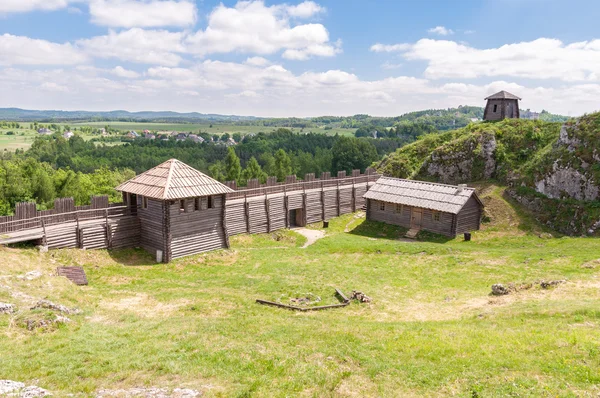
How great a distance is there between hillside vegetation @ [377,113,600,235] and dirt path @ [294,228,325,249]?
2003cm

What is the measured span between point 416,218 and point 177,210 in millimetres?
21584

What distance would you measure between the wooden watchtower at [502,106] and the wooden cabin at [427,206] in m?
26.2

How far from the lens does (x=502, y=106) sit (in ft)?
190

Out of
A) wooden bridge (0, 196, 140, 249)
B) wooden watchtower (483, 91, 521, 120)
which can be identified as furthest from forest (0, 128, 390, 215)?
wooden watchtower (483, 91, 521, 120)

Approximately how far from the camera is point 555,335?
44.0ft

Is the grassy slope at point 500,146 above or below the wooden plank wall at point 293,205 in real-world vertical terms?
above

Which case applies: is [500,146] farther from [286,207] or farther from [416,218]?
[286,207]

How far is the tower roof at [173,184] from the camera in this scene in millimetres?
27734

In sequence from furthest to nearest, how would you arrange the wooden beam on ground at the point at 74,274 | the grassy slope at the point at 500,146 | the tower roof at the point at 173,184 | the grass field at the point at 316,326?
the grassy slope at the point at 500,146 → the tower roof at the point at 173,184 → the wooden beam on ground at the point at 74,274 → the grass field at the point at 316,326

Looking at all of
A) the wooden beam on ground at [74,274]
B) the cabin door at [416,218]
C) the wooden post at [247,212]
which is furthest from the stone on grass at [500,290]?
the wooden beam on ground at [74,274]

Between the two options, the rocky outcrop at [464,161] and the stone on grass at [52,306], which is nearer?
the stone on grass at [52,306]

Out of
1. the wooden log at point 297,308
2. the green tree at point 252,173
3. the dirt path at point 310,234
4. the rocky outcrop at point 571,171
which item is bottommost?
the dirt path at point 310,234

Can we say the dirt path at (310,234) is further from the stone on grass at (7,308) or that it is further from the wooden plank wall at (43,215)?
the stone on grass at (7,308)

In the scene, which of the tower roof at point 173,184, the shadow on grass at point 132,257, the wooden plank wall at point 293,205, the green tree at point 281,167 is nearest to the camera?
the shadow on grass at point 132,257
